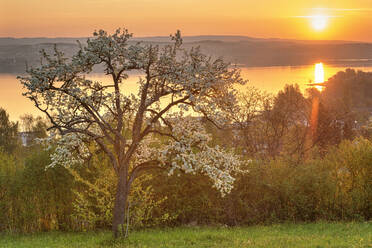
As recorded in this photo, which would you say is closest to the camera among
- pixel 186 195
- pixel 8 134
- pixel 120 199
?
pixel 120 199

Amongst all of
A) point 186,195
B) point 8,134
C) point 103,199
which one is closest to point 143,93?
point 103,199

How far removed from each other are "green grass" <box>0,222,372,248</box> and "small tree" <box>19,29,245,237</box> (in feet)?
4.45

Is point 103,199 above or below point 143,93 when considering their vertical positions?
below

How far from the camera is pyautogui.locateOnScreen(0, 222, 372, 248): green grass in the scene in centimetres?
1248

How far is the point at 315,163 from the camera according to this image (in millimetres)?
17391

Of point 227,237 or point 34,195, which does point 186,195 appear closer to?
point 227,237

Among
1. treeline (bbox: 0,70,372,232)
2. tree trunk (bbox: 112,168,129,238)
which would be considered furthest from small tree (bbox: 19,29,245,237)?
treeline (bbox: 0,70,372,232)

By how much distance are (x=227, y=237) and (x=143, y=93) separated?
5251 mm

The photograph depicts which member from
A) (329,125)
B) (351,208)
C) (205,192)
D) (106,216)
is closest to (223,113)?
(205,192)

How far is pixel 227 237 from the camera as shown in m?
13.6

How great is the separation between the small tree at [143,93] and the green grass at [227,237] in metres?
1.36

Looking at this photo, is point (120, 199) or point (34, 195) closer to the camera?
point (120, 199)

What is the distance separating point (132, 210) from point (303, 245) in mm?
6815

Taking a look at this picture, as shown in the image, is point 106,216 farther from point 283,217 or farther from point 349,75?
point 349,75
